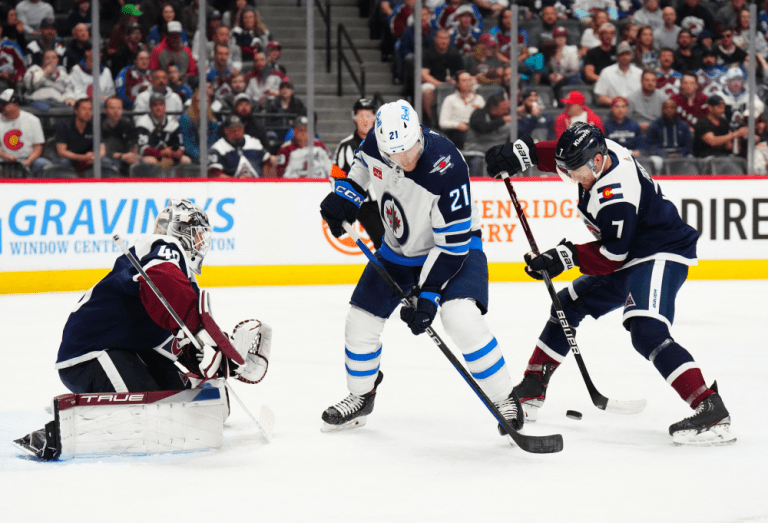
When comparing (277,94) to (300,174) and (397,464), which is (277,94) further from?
(397,464)

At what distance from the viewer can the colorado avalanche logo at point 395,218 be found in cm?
326

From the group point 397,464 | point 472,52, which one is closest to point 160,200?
point 472,52

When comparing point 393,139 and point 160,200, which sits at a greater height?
point 393,139

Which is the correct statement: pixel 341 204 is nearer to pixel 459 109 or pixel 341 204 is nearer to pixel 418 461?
pixel 418 461

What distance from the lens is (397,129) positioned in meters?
3.06

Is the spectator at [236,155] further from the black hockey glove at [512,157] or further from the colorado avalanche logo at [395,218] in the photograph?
the colorado avalanche logo at [395,218]

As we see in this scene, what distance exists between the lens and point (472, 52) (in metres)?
7.91

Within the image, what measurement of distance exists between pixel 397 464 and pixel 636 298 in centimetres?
102

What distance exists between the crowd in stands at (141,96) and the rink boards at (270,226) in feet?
0.63

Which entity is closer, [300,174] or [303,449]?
[303,449]

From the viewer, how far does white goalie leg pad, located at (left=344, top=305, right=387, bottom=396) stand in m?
3.31

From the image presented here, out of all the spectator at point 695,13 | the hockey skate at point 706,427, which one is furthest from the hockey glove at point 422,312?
the spectator at point 695,13

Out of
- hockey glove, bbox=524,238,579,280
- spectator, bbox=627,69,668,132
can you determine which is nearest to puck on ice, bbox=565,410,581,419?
hockey glove, bbox=524,238,579,280

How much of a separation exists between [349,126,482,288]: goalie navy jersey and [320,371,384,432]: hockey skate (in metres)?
0.53
